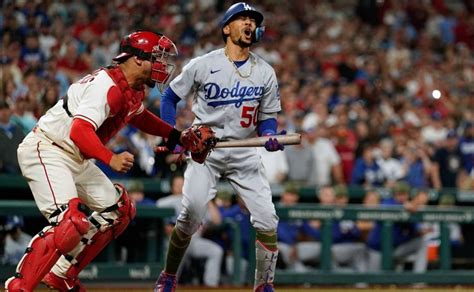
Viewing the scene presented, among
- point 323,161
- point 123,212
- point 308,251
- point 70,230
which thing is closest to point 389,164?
point 323,161

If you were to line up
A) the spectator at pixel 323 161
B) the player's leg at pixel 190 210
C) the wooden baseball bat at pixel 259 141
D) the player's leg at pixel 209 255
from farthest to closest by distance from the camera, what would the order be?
1. the spectator at pixel 323 161
2. the player's leg at pixel 209 255
3. the player's leg at pixel 190 210
4. the wooden baseball bat at pixel 259 141

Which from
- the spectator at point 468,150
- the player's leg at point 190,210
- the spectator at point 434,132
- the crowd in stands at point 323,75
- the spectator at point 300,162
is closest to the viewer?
the player's leg at point 190,210

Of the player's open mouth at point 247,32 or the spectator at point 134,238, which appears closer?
the player's open mouth at point 247,32

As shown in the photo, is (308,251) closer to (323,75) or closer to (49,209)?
(49,209)

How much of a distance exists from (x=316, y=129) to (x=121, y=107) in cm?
745

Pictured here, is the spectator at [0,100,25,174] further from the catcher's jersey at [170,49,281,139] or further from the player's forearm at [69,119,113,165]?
the player's forearm at [69,119,113,165]

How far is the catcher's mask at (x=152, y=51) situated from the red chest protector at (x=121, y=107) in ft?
0.47

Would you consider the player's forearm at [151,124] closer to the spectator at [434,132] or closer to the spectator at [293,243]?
the spectator at [293,243]

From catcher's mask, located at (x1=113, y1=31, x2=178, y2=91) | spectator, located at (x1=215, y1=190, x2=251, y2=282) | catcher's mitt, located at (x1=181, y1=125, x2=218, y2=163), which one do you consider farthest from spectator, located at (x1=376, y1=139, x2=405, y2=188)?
catcher's mask, located at (x1=113, y1=31, x2=178, y2=91)

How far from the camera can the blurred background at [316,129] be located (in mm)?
11359

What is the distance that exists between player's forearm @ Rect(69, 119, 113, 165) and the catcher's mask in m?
0.63

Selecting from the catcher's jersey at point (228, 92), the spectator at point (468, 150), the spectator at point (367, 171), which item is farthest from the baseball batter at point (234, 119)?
the spectator at point (468, 150)

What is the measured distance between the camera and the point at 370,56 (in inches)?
717

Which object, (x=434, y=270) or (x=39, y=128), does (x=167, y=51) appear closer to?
(x=39, y=128)
